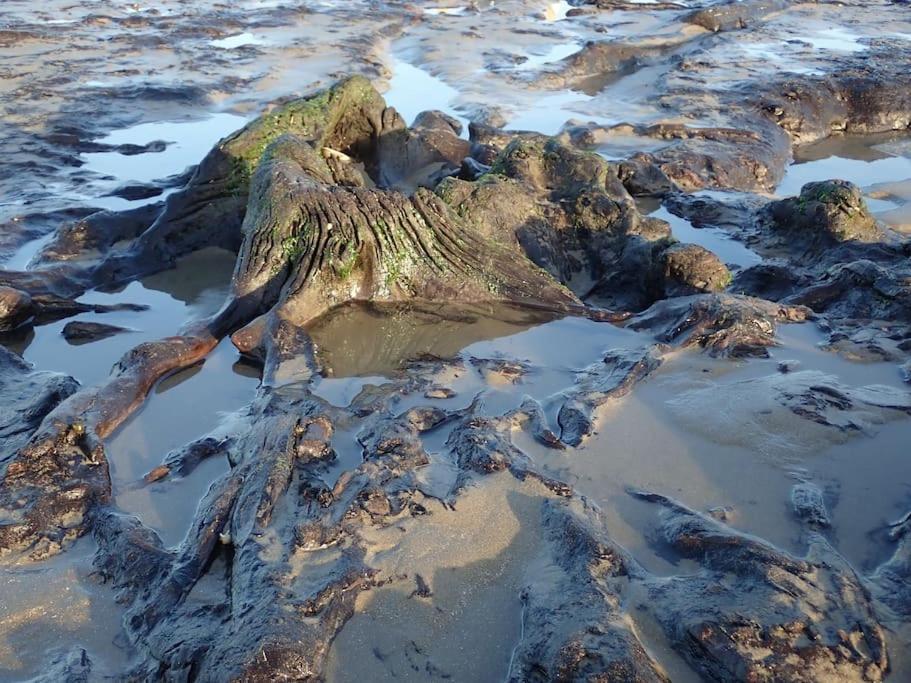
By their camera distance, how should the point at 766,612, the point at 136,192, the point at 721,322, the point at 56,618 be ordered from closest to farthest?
the point at 766,612
the point at 56,618
the point at 721,322
the point at 136,192

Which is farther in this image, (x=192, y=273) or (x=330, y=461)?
(x=192, y=273)

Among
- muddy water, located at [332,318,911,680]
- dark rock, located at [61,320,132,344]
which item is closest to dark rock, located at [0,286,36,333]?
dark rock, located at [61,320,132,344]

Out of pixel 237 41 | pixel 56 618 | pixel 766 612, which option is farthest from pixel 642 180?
pixel 237 41

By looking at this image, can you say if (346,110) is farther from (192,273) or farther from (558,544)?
(558,544)

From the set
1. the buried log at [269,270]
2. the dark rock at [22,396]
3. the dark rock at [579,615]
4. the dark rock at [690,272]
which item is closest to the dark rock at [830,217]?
the dark rock at [690,272]

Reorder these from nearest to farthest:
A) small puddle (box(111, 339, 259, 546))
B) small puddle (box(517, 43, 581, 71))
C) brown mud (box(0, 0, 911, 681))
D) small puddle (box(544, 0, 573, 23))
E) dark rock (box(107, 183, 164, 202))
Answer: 1. brown mud (box(0, 0, 911, 681))
2. small puddle (box(111, 339, 259, 546))
3. dark rock (box(107, 183, 164, 202))
4. small puddle (box(517, 43, 581, 71))
5. small puddle (box(544, 0, 573, 23))

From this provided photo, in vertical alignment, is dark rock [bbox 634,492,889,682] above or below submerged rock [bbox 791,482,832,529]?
above

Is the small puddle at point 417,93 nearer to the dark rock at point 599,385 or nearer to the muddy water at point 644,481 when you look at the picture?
the dark rock at point 599,385

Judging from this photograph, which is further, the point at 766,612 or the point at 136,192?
the point at 136,192

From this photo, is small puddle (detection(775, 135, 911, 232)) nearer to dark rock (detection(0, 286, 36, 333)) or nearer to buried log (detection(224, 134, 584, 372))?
buried log (detection(224, 134, 584, 372))

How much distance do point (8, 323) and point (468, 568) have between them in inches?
154

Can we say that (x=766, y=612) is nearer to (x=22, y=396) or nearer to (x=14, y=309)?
(x=22, y=396)

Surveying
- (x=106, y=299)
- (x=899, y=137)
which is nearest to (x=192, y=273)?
(x=106, y=299)

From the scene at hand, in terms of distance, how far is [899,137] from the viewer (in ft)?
35.1
